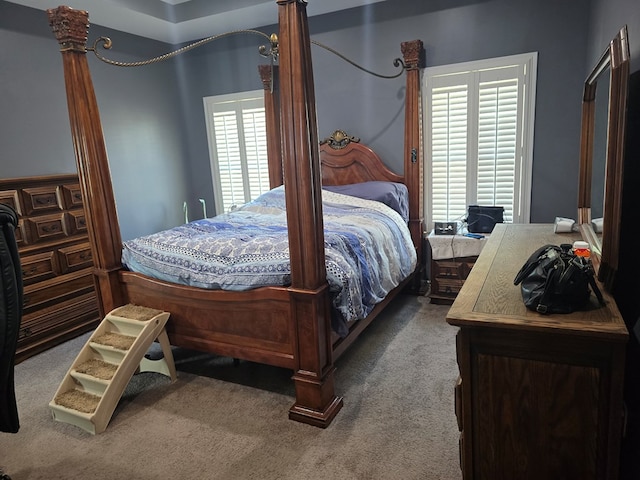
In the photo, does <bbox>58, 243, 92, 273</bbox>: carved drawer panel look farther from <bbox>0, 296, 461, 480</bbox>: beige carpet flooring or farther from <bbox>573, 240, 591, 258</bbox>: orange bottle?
<bbox>573, 240, 591, 258</bbox>: orange bottle

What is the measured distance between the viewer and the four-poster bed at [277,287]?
2078 mm

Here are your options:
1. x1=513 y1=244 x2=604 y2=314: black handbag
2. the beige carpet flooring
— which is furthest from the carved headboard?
x1=513 y1=244 x2=604 y2=314: black handbag

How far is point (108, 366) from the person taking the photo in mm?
2477

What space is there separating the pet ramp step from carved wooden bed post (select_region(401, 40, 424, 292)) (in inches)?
91.8

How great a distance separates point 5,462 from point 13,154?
246 cm

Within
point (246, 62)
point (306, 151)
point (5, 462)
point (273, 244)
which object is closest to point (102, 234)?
point (273, 244)

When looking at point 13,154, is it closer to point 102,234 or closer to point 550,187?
point 102,234

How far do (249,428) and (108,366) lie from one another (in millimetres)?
897

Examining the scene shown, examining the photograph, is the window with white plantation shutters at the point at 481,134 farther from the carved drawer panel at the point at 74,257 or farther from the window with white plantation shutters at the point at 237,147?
the carved drawer panel at the point at 74,257

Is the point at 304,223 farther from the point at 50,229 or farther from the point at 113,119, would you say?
the point at 113,119

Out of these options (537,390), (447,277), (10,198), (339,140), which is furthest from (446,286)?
(10,198)

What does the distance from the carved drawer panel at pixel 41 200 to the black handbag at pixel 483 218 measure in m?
3.34

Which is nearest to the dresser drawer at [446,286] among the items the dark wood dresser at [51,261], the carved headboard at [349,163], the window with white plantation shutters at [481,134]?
the window with white plantation shutters at [481,134]

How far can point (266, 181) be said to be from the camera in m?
4.85
